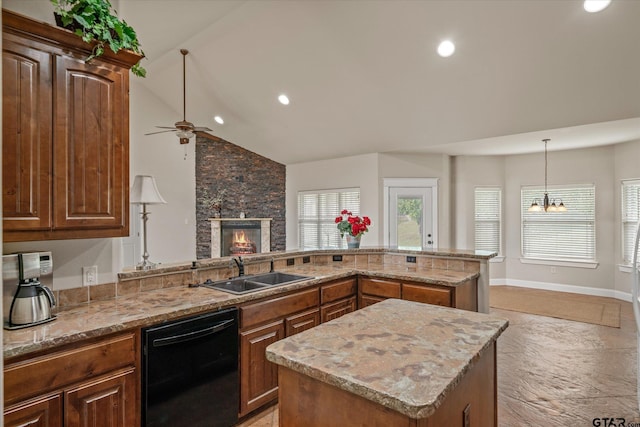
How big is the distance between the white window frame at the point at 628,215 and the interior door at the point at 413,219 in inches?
125

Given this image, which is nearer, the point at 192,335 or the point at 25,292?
the point at 25,292

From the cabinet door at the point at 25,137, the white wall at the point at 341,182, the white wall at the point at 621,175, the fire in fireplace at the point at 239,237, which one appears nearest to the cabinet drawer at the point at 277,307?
the cabinet door at the point at 25,137

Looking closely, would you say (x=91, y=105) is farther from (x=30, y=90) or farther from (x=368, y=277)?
(x=368, y=277)

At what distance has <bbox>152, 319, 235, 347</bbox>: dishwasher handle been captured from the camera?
2.02 m

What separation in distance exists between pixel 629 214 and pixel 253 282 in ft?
21.5

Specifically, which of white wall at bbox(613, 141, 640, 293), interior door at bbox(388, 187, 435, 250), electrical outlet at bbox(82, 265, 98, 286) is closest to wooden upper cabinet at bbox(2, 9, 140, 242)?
electrical outlet at bbox(82, 265, 98, 286)

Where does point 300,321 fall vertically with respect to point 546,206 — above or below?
below

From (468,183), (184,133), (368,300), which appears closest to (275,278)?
(368,300)

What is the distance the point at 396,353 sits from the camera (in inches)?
55.4

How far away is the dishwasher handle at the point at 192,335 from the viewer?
2.02 meters

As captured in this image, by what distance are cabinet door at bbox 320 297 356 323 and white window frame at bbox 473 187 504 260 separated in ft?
16.0

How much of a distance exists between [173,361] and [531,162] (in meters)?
7.39

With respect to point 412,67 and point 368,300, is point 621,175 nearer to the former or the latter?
point 412,67

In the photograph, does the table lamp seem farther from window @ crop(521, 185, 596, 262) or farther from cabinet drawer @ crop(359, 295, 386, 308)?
window @ crop(521, 185, 596, 262)
